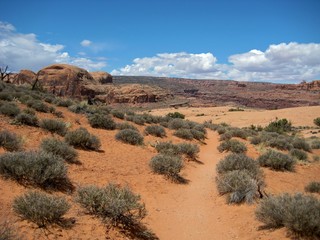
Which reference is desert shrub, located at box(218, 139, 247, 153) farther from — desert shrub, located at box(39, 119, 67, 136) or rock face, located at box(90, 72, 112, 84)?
rock face, located at box(90, 72, 112, 84)

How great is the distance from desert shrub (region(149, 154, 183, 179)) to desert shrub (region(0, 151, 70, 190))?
380 cm

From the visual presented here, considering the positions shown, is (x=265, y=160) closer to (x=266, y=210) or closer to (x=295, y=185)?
(x=295, y=185)

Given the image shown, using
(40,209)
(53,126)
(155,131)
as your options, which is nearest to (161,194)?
(40,209)

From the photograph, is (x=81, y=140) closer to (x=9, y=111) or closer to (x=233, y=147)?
(x=9, y=111)

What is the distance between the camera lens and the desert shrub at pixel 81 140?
37.4ft

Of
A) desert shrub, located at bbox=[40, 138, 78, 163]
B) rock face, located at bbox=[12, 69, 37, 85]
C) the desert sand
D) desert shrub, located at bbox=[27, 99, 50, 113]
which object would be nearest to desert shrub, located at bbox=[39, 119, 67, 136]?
the desert sand

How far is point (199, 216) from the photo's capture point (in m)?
7.23

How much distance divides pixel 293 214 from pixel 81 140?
8.51 metres

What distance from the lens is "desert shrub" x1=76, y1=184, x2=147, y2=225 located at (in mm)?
5629

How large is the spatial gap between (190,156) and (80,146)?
527cm

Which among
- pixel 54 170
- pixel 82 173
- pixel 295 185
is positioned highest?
pixel 54 170

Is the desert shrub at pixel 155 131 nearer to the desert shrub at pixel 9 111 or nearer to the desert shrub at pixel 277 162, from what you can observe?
the desert shrub at pixel 277 162

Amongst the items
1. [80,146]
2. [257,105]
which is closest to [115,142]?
[80,146]

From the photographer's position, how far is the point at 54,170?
269 inches
